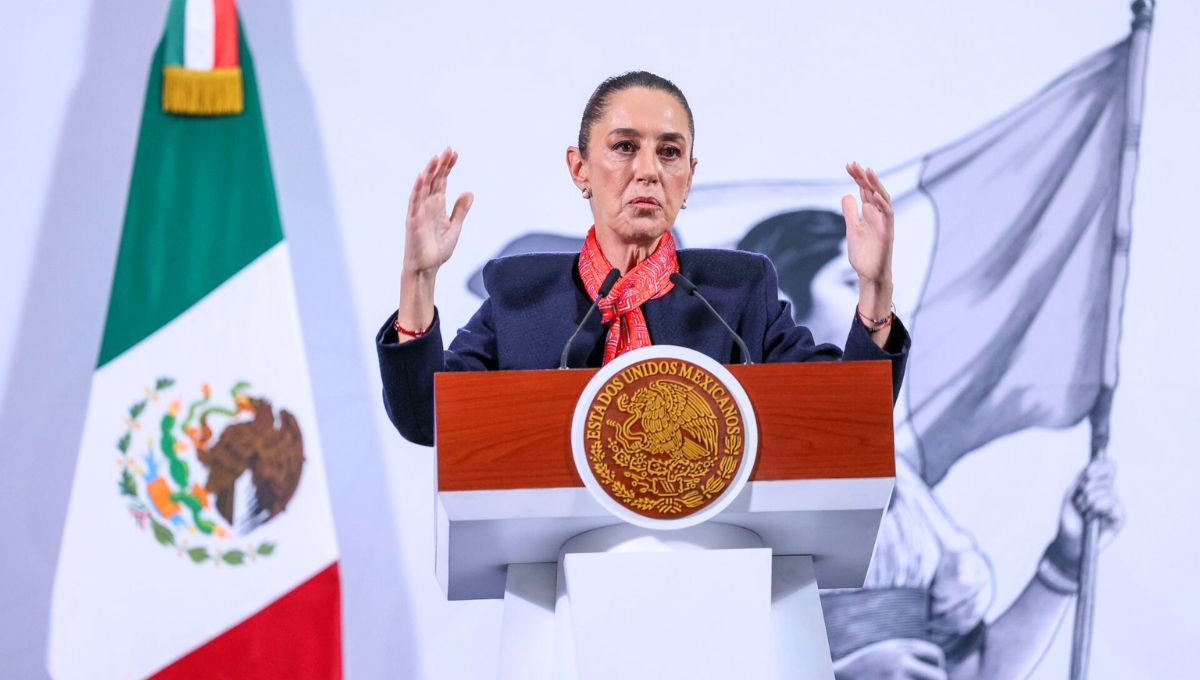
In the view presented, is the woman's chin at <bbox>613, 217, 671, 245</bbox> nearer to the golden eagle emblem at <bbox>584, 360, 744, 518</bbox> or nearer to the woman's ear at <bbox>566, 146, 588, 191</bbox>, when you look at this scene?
the woman's ear at <bbox>566, 146, 588, 191</bbox>

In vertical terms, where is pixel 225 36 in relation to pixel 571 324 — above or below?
above

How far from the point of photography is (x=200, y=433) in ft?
8.66

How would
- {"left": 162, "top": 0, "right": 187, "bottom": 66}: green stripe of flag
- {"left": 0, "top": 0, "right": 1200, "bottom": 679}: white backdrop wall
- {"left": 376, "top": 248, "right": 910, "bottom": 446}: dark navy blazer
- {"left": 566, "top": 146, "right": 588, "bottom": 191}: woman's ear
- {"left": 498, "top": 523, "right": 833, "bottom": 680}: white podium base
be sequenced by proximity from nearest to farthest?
{"left": 498, "top": 523, "right": 833, "bottom": 680}: white podium base, {"left": 376, "top": 248, "right": 910, "bottom": 446}: dark navy blazer, {"left": 566, "top": 146, "right": 588, "bottom": 191}: woman's ear, {"left": 162, "top": 0, "right": 187, "bottom": 66}: green stripe of flag, {"left": 0, "top": 0, "right": 1200, "bottom": 679}: white backdrop wall

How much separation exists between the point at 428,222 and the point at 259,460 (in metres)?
0.96

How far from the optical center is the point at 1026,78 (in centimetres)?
320

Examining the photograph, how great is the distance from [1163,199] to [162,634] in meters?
2.53

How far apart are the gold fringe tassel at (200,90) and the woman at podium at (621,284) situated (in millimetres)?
786

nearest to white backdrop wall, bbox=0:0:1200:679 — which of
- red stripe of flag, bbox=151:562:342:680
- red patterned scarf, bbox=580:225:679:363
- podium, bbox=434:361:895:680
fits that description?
red stripe of flag, bbox=151:562:342:680

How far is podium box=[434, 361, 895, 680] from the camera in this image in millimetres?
1554

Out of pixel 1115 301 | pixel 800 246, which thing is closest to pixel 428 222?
pixel 800 246

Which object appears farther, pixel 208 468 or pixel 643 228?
pixel 208 468

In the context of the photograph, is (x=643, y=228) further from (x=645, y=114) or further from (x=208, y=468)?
(x=208, y=468)

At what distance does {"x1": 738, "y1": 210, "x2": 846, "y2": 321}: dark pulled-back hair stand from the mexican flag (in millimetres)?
1154

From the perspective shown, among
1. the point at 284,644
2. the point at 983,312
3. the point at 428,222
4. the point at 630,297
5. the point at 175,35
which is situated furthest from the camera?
the point at 983,312
